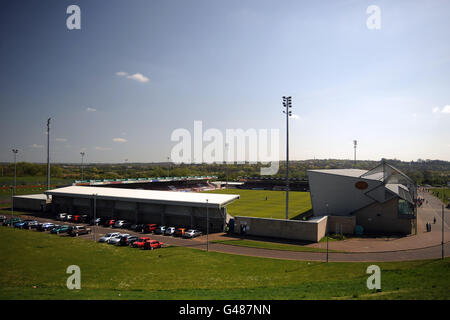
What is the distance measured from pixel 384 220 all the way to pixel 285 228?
15.0m

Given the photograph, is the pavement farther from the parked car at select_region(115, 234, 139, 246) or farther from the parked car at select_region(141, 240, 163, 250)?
the parked car at select_region(115, 234, 139, 246)

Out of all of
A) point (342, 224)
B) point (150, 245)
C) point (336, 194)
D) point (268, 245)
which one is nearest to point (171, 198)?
point (150, 245)

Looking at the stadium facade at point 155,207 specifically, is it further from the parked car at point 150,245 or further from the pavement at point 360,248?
the parked car at point 150,245

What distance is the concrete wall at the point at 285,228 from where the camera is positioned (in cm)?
3188

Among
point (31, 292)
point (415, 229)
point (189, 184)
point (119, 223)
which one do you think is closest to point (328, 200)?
point (415, 229)

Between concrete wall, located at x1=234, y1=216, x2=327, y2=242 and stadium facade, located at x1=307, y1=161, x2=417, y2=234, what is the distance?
5.53 metres

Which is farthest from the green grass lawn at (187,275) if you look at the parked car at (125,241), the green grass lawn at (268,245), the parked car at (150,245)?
the green grass lawn at (268,245)

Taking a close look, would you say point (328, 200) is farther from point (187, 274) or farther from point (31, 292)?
point (31, 292)

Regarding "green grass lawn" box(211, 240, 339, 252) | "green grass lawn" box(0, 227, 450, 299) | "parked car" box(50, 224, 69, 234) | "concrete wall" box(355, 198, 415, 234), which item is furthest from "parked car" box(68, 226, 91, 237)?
"concrete wall" box(355, 198, 415, 234)

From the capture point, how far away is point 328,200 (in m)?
40.6

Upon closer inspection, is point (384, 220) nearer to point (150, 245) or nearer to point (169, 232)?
point (169, 232)
